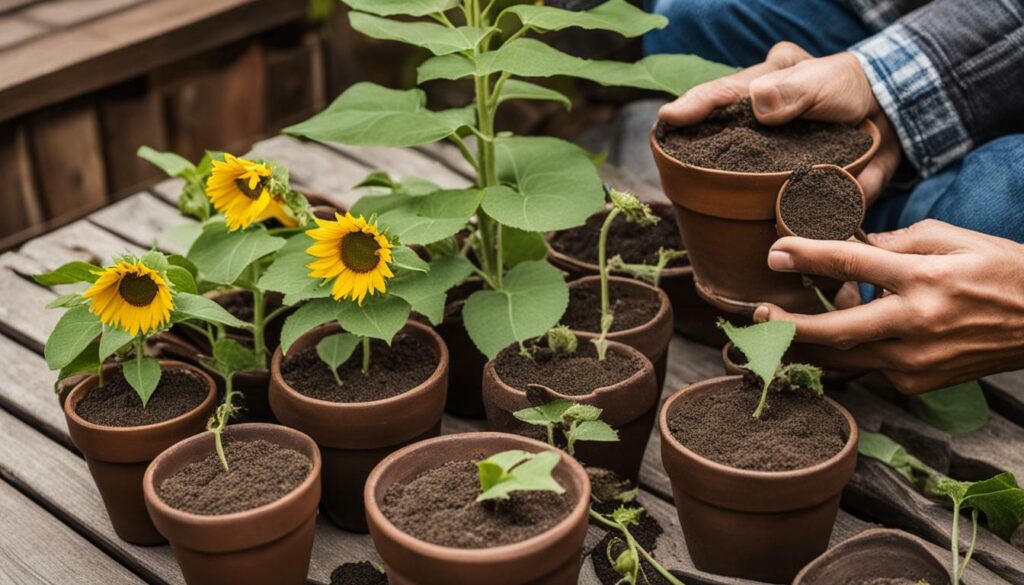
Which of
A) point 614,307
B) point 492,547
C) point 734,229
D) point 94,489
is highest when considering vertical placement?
point 734,229

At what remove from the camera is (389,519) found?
4.20 ft

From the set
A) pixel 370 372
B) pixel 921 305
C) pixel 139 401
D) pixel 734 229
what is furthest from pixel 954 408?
pixel 139 401

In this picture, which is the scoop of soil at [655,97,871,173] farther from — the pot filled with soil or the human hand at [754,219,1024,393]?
the human hand at [754,219,1024,393]

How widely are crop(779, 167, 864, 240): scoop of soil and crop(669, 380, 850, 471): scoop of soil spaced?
0.21 meters

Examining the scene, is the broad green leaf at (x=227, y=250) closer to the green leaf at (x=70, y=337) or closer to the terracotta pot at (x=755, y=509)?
the green leaf at (x=70, y=337)

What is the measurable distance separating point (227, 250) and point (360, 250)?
0.24 metres

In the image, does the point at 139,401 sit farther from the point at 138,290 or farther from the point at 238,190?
the point at 238,190

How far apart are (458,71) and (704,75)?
0.40 m

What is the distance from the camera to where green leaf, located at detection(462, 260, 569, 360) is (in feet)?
5.16

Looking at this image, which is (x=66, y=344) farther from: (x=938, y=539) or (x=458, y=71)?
(x=938, y=539)

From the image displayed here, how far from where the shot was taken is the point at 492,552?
119 centimetres

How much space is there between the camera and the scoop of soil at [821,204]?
4.93 ft

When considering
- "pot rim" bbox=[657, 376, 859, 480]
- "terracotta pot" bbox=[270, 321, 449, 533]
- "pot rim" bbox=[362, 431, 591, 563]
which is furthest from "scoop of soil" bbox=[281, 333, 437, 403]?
"pot rim" bbox=[657, 376, 859, 480]

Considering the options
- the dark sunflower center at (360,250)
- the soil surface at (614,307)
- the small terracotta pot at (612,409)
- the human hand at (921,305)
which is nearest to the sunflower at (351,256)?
the dark sunflower center at (360,250)
